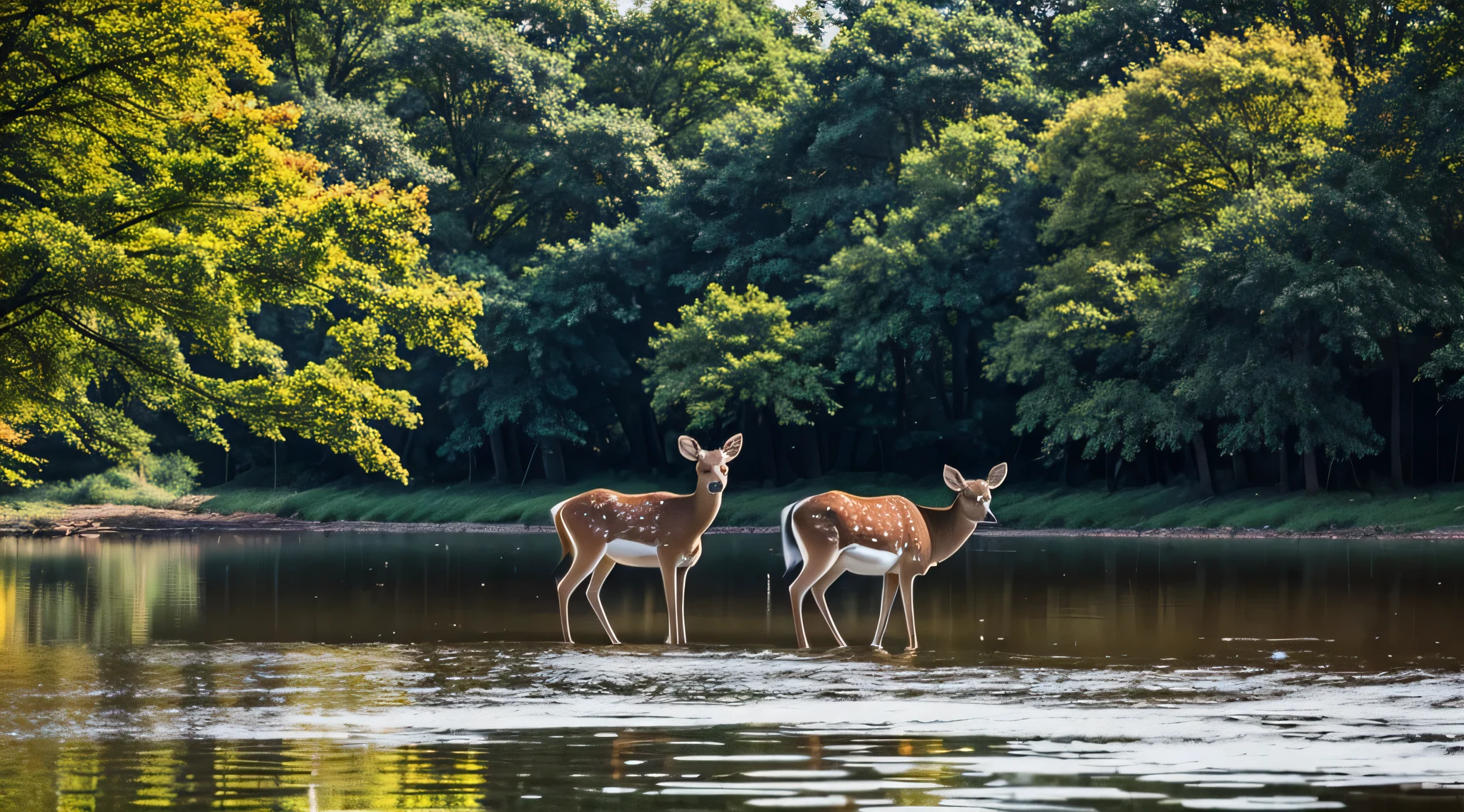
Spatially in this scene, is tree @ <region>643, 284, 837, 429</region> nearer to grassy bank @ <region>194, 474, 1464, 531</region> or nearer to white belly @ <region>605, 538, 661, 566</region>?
grassy bank @ <region>194, 474, 1464, 531</region>

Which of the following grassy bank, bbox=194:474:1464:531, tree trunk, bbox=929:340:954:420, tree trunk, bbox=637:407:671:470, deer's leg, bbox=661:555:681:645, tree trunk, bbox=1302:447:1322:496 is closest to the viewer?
deer's leg, bbox=661:555:681:645

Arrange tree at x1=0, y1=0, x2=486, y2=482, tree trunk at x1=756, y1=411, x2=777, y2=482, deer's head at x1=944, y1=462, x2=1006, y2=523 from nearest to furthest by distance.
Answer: deer's head at x1=944, y1=462, x2=1006, y2=523, tree at x1=0, y1=0, x2=486, y2=482, tree trunk at x1=756, y1=411, x2=777, y2=482

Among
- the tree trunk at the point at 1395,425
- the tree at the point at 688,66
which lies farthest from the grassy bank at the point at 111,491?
the tree trunk at the point at 1395,425

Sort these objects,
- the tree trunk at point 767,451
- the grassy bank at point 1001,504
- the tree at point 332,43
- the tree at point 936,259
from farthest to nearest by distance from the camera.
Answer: the tree at point 332,43 → the tree trunk at point 767,451 → the tree at point 936,259 → the grassy bank at point 1001,504

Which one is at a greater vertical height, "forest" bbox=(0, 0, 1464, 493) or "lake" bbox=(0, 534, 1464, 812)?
"forest" bbox=(0, 0, 1464, 493)

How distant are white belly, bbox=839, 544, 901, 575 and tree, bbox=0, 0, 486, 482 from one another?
11.5m

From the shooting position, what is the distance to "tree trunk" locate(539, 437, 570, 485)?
55344 mm

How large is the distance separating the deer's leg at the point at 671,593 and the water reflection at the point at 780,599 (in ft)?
2.11

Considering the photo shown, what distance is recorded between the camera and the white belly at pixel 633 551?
14.3 meters

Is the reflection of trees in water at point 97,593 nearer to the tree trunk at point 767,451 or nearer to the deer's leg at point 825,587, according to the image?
the deer's leg at point 825,587

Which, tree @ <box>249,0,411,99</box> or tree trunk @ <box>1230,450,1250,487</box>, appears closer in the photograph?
tree trunk @ <box>1230,450,1250,487</box>

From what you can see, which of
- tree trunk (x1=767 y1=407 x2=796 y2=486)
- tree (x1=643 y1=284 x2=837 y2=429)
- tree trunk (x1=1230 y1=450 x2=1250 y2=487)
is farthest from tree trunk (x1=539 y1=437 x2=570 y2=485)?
tree trunk (x1=1230 y1=450 x2=1250 y2=487)

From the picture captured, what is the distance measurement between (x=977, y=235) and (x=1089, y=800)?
39374 mm

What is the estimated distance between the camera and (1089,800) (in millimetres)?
7551
